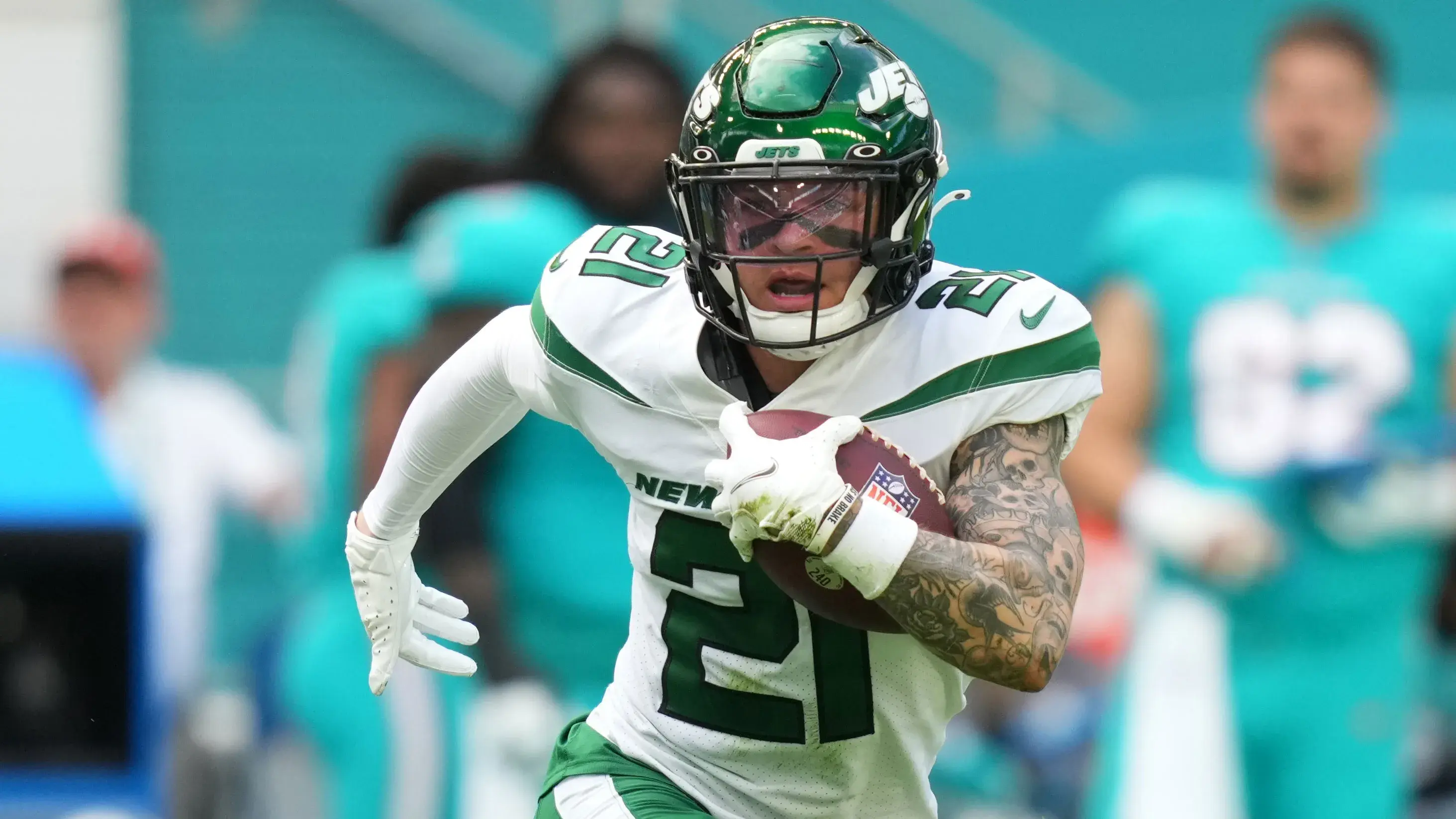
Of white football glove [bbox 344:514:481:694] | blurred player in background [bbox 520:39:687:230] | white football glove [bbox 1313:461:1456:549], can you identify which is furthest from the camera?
white football glove [bbox 1313:461:1456:549]


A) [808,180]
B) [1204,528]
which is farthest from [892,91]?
[1204,528]

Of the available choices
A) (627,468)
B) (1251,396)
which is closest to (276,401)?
(1251,396)

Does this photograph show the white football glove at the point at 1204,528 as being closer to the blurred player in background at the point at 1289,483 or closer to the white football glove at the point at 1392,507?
the blurred player in background at the point at 1289,483

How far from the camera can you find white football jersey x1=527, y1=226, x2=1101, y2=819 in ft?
9.27

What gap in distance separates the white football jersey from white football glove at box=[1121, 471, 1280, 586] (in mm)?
2511

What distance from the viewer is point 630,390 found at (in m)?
2.94

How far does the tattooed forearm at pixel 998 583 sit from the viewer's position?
8.18 feet

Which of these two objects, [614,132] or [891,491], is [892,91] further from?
[614,132]

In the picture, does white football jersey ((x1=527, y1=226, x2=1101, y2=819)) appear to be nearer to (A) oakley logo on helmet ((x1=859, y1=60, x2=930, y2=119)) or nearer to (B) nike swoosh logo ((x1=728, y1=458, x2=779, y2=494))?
(A) oakley logo on helmet ((x1=859, y1=60, x2=930, y2=119))

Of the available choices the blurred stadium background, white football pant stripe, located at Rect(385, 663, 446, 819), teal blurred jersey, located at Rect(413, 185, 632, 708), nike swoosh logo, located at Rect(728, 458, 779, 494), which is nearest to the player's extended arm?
nike swoosh logo, located at Rect(728, 458, 779, 494)

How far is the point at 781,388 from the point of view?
294cm

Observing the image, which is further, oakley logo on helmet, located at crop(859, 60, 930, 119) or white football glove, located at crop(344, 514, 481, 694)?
white football glove, located at crop(344, 514, 481, 694)

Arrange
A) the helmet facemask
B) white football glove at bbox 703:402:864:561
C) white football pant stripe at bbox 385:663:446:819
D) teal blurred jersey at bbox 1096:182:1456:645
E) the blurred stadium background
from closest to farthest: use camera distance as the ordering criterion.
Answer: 1. white football glove at bbox 703:402:864:561
2. the helmet facemask
3. teal blurred jersey at bbox 1096:182:1456:645
4. white football pant stripe at bbox 385:663:446:819
5. the blurred stadium background

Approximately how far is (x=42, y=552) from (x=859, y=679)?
407cm
